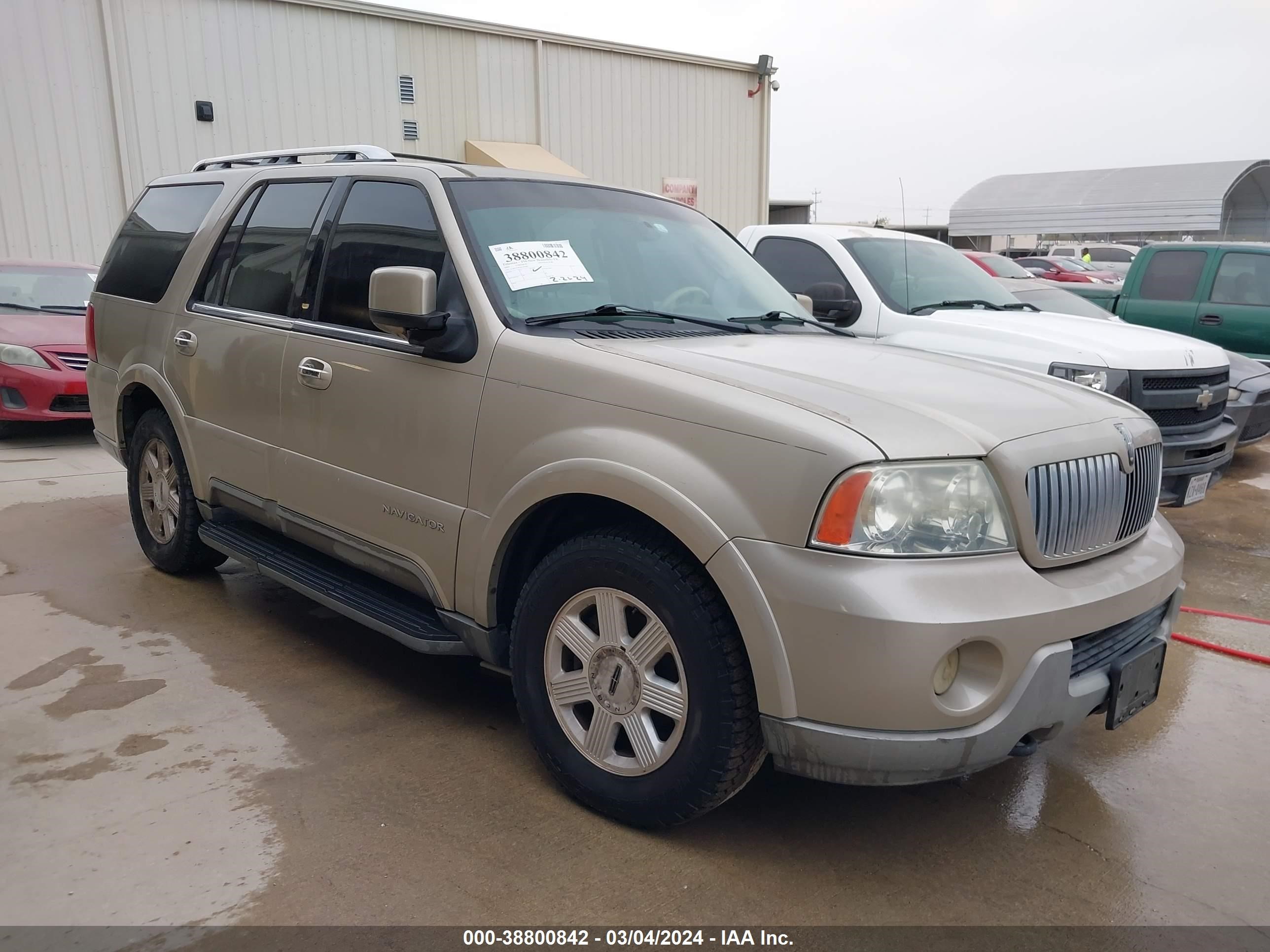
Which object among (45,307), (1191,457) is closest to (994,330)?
(1191,457)

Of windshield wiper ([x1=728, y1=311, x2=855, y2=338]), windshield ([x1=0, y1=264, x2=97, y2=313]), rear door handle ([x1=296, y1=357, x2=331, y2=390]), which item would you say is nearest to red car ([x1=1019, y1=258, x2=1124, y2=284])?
windshield ([x1=0, y1=264, x2=97, y2=313])

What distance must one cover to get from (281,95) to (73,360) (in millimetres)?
7109

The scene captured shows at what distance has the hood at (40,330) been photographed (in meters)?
8.40

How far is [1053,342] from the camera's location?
19.0ft

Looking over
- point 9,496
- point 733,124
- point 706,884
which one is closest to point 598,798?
point 706,884

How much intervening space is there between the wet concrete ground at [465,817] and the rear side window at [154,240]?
1.72m

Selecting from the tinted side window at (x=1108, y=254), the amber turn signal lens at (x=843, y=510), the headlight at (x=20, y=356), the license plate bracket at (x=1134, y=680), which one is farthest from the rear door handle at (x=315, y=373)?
the tinted side window at (x=1108, y=254)

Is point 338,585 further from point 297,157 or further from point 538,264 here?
point 297,157

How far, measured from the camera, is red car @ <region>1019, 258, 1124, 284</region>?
23.2 meters

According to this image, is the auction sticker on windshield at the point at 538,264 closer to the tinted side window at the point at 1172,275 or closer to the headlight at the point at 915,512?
the headlight at the point at 915,512

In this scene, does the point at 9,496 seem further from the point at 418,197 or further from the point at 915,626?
the point at 915,626

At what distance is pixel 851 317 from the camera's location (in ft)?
20.7

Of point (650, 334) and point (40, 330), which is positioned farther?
point (40, 330)

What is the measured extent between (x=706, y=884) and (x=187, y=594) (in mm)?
3236
